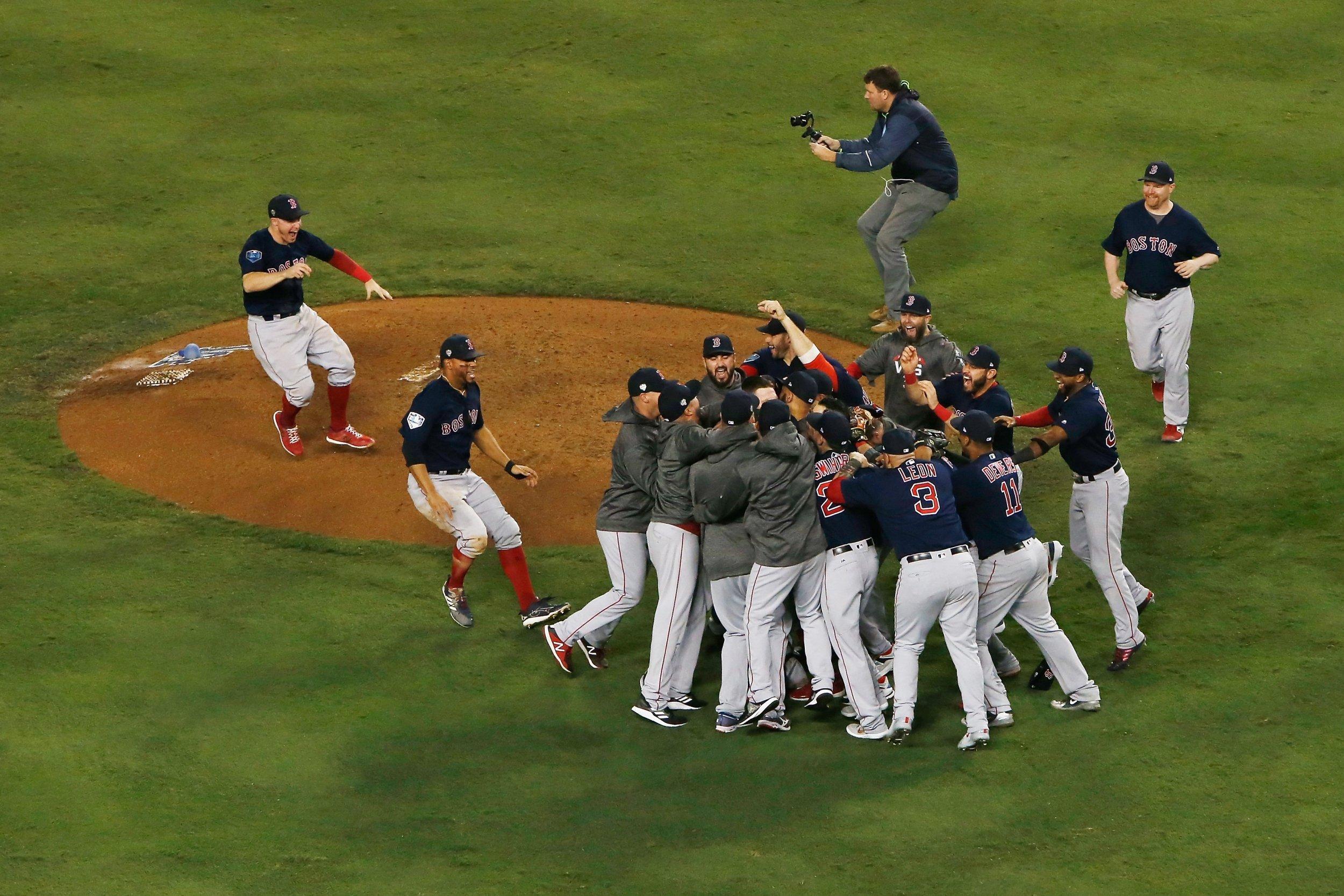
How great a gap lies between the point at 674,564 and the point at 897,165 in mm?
5652

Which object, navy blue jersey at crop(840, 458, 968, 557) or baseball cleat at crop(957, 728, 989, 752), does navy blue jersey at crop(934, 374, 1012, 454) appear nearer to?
navy blue jersey at crop(840, 458, 968, 557)

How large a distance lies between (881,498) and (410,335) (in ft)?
20.3

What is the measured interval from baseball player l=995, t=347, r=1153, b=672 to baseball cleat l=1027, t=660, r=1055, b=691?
0.38 meters

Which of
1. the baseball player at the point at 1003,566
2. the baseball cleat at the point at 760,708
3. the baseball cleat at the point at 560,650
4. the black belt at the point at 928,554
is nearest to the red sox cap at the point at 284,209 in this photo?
the baseball cleat at the point at 560,650

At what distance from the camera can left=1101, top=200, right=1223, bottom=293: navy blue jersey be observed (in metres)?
11.3

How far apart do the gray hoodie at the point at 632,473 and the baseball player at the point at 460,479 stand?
75 cm

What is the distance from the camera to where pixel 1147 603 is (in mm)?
9586

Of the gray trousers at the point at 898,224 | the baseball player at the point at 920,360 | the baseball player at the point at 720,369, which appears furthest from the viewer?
the gray trousers at the point at 898,224

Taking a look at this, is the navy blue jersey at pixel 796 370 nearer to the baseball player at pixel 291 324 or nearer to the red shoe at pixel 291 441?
the baseball player at pixel 291 324

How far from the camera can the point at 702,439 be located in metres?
8.52

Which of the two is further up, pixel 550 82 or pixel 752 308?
pixel 550 82

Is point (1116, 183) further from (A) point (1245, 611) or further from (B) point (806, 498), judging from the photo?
(B) point (806, 498)

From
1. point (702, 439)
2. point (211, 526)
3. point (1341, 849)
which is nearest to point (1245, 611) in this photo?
point (1341, 849)

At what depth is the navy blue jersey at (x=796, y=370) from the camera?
9.53m
